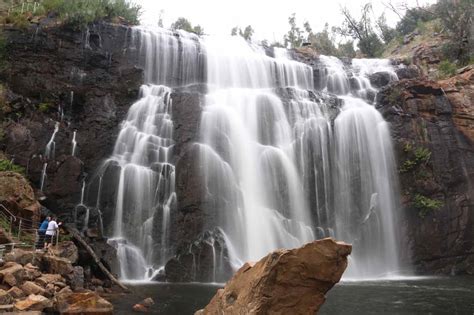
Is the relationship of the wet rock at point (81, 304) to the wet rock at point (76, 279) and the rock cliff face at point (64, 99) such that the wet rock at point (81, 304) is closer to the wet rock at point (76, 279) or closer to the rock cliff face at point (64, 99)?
the wet rock at point (76, 279)

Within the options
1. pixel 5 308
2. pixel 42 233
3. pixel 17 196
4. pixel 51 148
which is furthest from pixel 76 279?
pixel 51 148

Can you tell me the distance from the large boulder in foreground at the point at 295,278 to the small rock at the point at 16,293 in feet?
18.8

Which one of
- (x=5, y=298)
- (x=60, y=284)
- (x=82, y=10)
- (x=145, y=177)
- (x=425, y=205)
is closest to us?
(x=5, y=298)

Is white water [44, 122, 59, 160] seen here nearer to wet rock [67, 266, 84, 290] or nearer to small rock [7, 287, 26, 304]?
wet rock [67, 266, 84, 290]

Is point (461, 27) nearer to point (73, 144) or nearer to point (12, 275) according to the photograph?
point (73, 144)

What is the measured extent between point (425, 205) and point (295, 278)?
66.6ft

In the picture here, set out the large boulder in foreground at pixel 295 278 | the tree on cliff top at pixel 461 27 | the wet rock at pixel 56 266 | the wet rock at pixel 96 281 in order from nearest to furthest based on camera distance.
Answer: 1. the large boulder in foreground at pixel 295 278
2. the wet rock at pixel 56 266
3. the wet rock at pixel 96 281
4. the tree on cliff top at pixel 461 27

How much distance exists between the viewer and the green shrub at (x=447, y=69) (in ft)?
113

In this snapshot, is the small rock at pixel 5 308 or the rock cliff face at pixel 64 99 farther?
the rock cliff face at pixel 64 99

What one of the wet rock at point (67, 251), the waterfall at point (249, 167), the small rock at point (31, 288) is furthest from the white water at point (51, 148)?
the small rock at point (31, 288)

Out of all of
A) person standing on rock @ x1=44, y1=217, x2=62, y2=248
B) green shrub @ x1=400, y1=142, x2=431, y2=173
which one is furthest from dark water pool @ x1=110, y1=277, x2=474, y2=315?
green shrub @ x1=400, y1=142, x2=431, y2=173

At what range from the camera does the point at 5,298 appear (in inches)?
402

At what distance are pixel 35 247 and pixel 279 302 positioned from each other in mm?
11228

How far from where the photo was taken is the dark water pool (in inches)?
512
